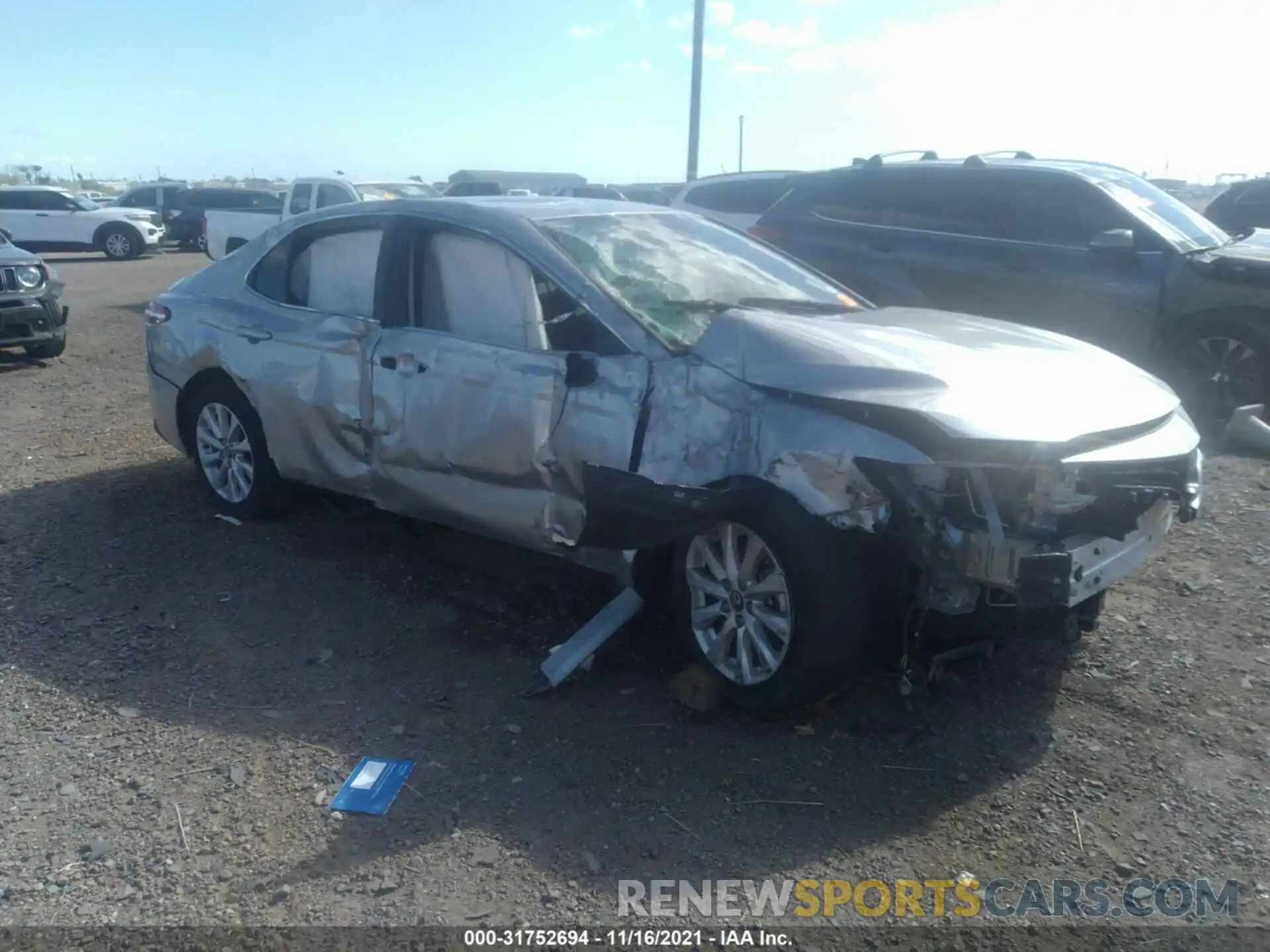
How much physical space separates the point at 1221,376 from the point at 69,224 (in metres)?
25.5

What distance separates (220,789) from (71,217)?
25.9 metres

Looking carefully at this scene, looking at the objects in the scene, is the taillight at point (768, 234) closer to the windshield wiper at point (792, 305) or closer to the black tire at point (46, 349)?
the windshield wiper at point (792, 305)

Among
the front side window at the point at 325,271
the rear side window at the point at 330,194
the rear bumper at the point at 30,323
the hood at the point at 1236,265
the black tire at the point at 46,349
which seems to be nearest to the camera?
the front side window at the point at 325,271

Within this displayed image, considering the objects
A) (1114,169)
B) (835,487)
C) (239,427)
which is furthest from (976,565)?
(1114,169)

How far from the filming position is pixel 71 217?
25406 mm

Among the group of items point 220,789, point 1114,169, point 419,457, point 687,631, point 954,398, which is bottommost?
point 220,789

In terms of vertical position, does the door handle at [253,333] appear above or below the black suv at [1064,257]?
below

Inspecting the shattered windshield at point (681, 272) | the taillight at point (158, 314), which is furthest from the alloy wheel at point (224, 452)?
the shattered windshield at point (681, 272)

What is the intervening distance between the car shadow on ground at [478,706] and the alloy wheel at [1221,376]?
160 inches

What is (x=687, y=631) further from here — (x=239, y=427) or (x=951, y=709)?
(x=239, y=427)

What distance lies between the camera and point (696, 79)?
60.1 feet

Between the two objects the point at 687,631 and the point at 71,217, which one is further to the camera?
the point at 71,217

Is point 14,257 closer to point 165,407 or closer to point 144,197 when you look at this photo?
point 165,407

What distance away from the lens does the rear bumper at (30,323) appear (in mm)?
10180
